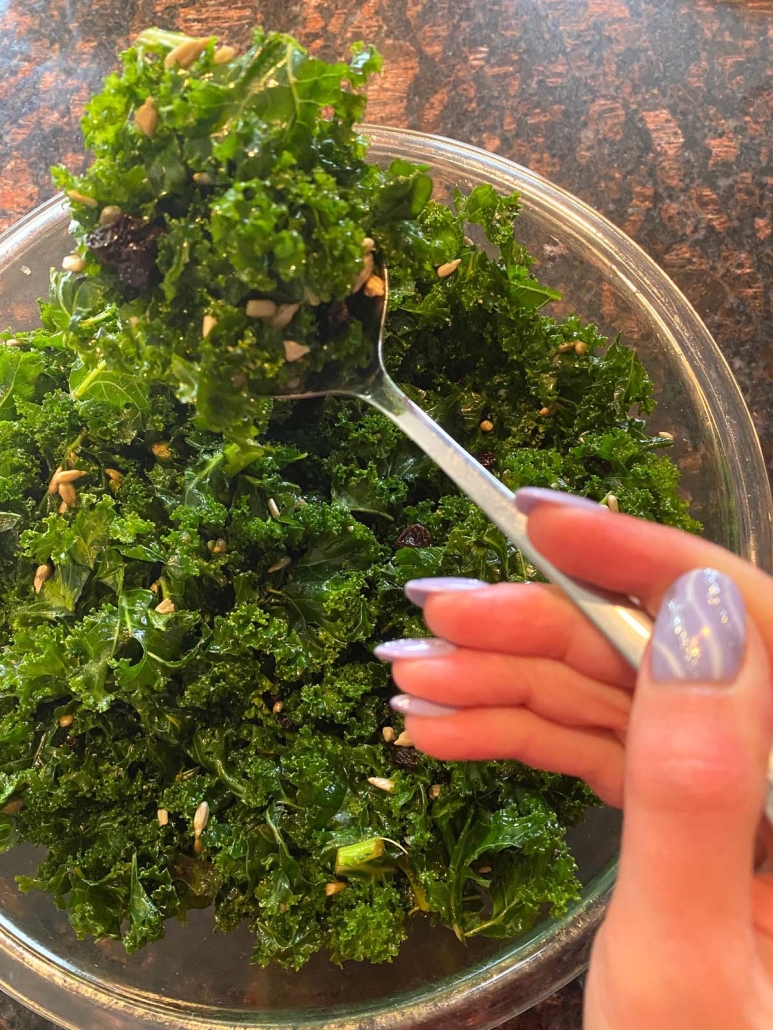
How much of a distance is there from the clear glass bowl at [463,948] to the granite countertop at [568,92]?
15.6 inches

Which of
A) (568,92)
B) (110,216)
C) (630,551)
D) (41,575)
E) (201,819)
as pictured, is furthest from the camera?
(568,92)

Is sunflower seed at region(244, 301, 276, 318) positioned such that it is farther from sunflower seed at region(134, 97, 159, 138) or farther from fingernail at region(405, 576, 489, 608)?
fingernail at region(405, 576, 489, 608)

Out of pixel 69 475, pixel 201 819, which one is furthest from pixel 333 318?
pixel 201 819

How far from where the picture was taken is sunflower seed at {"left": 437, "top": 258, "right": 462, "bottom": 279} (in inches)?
72.4

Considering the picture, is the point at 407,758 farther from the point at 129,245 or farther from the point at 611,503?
the point at 129,245

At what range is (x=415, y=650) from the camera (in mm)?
1348

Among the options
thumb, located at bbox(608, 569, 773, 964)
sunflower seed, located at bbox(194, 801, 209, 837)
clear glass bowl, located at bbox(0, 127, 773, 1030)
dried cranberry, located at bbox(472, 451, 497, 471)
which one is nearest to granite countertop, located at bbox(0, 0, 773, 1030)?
clear glass bowl, located at bbox(0, 127, 773, 1030)

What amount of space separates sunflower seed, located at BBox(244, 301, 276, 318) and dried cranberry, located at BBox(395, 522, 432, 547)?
0.72 meters

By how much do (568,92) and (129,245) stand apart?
1947 mm

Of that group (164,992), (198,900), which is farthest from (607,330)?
(164,992)

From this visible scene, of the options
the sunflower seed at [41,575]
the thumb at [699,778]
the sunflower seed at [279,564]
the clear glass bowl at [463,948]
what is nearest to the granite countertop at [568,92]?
the clear glass bowl at [463,948]

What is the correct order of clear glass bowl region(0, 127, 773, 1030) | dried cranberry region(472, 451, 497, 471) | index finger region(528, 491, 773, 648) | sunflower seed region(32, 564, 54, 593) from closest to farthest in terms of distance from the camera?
index finger region(528, 491, 773, 648) → clear glass bowl region(0, 127, 773, 1030) → sunflower seed region(32, 564, 54, 593) → dried cranberry region(472, 451, 497, 471)

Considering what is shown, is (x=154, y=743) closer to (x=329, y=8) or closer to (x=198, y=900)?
(x=198, y=900)

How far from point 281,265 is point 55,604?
1.04 m
